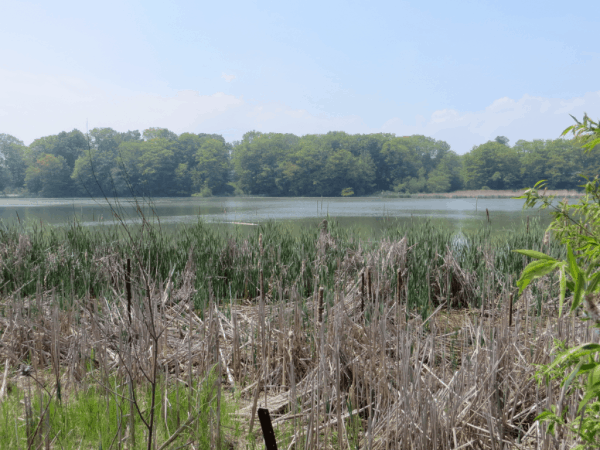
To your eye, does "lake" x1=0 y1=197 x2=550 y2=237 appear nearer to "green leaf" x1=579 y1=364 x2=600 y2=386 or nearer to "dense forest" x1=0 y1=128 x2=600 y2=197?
"green leaf" x1=579 y1=364 x2=600 y2=386

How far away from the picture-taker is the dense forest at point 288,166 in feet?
191

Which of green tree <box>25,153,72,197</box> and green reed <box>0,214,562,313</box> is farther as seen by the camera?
green tree <box>25,153,72,197</box>

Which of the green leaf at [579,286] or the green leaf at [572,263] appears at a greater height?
the green leaf at [572,263]

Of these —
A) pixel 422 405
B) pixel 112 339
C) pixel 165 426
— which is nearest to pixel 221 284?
pixel 112 339

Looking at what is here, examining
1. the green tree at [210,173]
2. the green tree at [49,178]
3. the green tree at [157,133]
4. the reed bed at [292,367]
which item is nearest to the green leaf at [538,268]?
the reed bed at [292,367]

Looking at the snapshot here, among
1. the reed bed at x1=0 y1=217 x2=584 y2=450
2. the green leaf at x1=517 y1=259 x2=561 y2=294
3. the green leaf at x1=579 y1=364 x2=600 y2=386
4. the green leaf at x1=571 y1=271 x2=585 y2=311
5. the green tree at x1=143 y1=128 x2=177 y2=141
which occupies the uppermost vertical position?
the green tree at x1=143 y1=128 x2=177 y2=141

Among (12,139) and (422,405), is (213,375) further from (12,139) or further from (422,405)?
(12,139)

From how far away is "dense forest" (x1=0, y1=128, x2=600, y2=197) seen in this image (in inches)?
2297

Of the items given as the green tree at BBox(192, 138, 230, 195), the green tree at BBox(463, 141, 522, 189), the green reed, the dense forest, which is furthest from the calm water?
the green tree at BBox(463, 141, 522, 189)

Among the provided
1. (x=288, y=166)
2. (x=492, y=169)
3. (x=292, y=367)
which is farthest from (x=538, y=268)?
(x=492, y=169)

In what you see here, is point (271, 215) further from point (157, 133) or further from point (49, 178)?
point (157, 133)

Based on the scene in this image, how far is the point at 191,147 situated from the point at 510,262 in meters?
77.3

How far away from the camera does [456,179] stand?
261 ft

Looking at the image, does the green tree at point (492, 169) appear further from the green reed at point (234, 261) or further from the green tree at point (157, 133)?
the green reed at point (234, 261)
